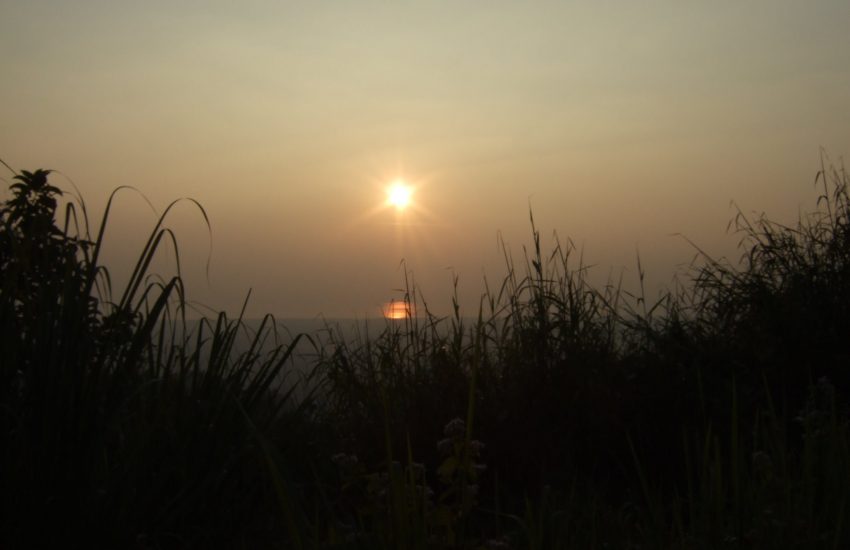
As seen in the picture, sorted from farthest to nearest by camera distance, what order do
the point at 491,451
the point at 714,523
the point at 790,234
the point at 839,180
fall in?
the point at 839,180 → the point at 790,234 → the point at 491,451 → the point at 714,523

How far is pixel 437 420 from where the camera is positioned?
4.67 metres

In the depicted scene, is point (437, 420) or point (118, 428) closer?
point (118, 428)

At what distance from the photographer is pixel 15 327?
281 cm

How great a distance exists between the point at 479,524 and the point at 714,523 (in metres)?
1.18

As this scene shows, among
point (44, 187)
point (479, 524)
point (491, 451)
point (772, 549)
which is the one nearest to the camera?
point (772, 549)

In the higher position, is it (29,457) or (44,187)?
(44,187)

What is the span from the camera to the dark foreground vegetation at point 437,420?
259 cm

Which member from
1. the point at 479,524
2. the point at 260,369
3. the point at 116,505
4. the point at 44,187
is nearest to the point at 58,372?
the point at 116,505

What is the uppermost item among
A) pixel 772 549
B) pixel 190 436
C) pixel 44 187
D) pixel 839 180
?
pixel 839 180

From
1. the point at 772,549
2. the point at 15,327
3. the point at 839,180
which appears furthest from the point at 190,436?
the point at 839,180

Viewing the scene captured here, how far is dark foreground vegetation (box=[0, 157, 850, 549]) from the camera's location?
8.50 ft

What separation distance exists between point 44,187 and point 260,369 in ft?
4.89

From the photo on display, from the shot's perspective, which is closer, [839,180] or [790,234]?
[790,234]

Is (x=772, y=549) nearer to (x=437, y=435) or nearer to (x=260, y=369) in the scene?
(x=260, y=369)
